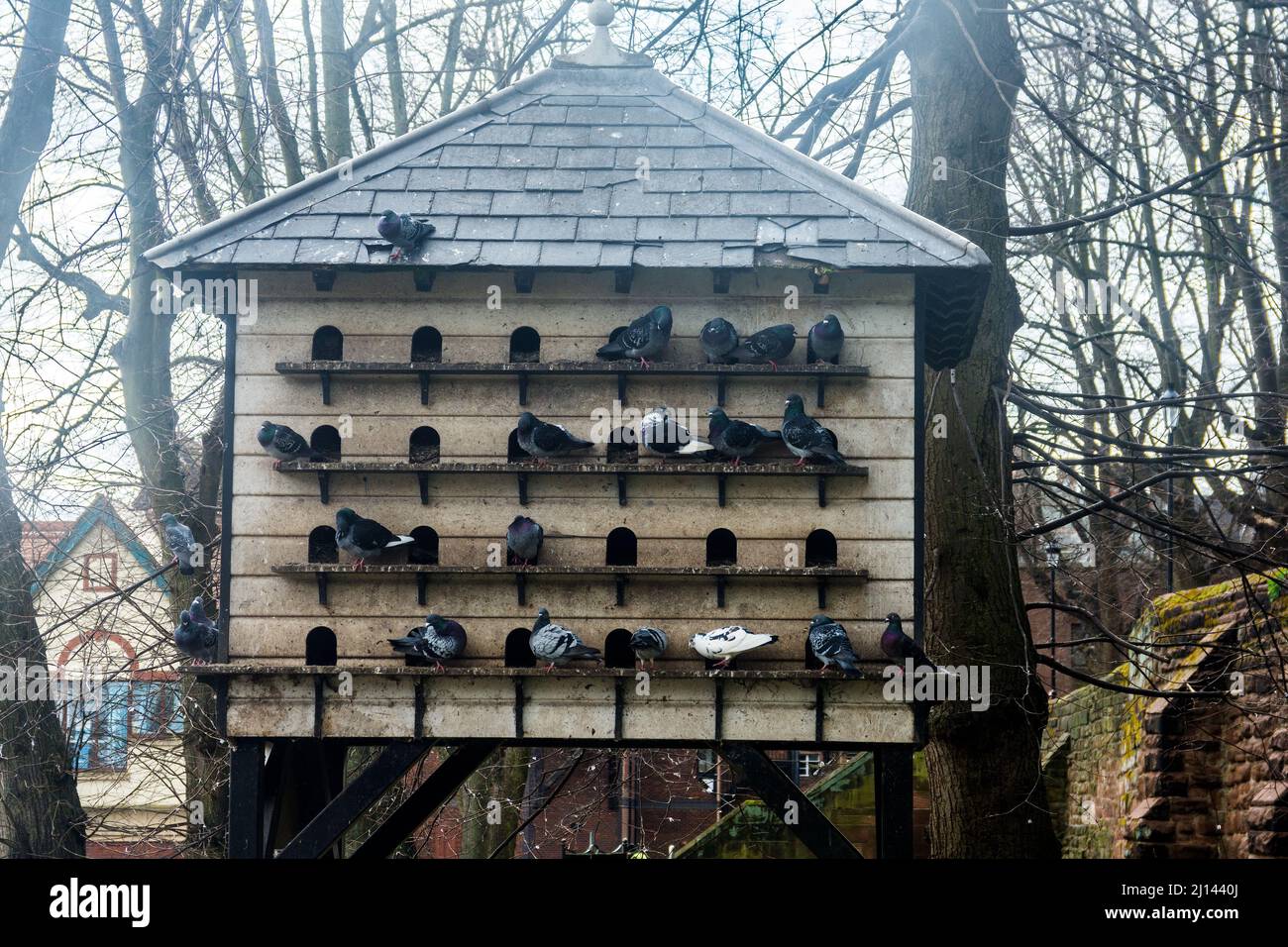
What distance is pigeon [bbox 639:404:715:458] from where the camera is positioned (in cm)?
734

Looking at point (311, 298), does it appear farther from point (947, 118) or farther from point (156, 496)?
point (156, 496)

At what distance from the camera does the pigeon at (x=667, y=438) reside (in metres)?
7.34

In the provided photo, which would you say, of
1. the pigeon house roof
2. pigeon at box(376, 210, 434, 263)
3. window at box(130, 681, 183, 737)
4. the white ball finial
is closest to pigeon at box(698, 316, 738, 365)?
the pigeon house roof

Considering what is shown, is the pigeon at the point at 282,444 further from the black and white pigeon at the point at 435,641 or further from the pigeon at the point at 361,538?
the black and white pigeon at the point at 435,641

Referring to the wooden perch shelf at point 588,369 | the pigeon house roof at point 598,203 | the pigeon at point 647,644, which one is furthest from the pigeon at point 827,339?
the pigeon at point 647,644

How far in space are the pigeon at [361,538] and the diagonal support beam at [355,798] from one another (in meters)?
0.92

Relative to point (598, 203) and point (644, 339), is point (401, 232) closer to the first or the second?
point (598, 203)

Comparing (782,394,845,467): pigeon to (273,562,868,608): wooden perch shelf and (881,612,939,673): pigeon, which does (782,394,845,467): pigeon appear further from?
(881,612,939,673): pigeon

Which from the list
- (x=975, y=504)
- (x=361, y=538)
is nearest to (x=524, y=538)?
(x=361, y=538)

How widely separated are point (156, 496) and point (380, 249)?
650cm

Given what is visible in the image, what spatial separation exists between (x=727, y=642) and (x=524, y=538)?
1102 millimetres

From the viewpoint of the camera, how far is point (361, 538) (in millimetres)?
7195

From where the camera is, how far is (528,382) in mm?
7488
